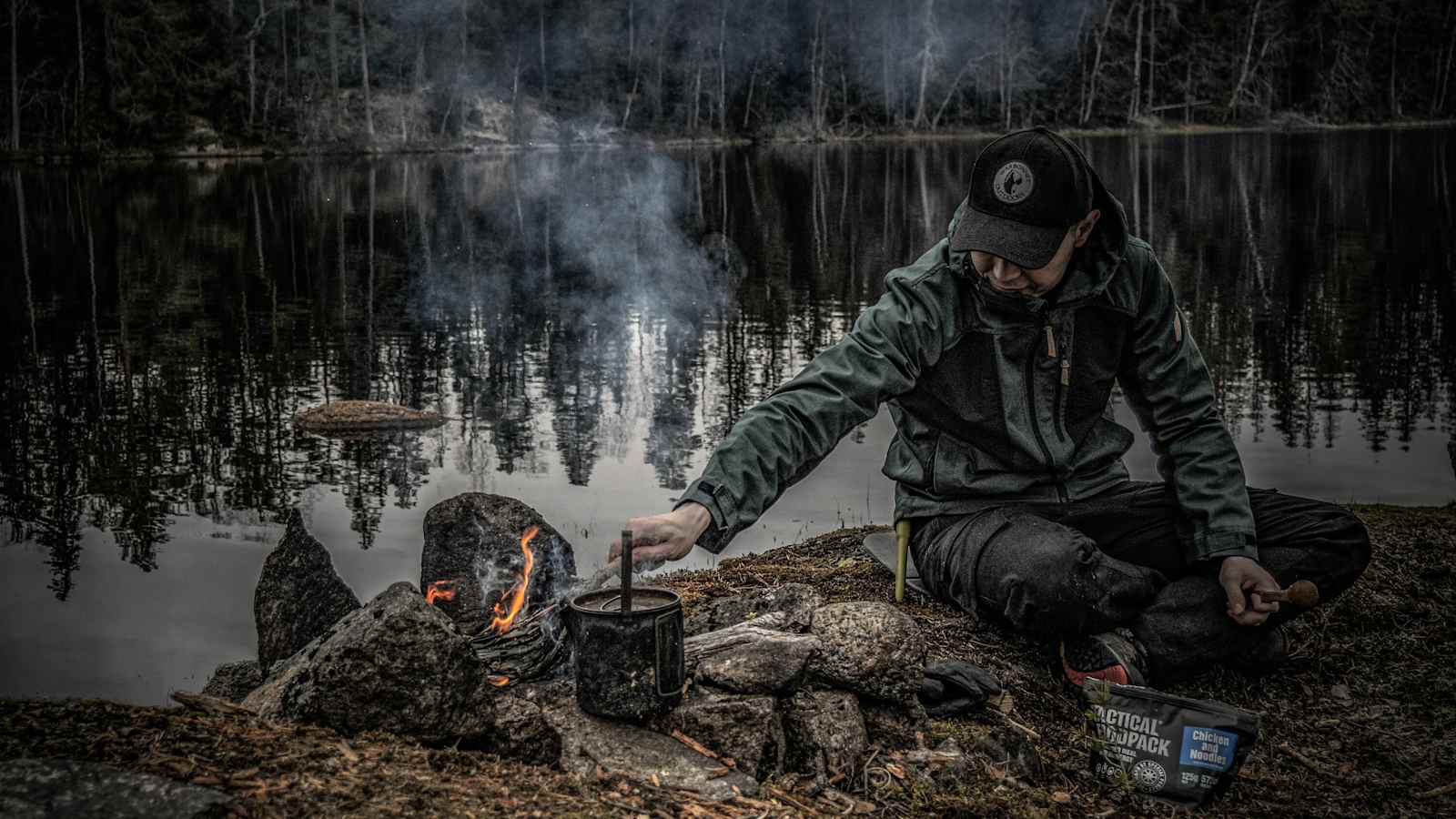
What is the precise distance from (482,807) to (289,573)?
260cm

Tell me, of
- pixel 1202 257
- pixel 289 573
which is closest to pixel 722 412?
pixel 289 573

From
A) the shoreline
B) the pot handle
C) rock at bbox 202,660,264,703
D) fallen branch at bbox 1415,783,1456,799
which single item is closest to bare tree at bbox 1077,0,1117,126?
the shoreline

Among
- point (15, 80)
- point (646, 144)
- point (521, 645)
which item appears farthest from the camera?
point (646, 144)

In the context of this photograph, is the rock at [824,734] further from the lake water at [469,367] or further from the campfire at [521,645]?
the lake water at [469,367]

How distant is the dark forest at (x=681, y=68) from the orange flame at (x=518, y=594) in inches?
1994

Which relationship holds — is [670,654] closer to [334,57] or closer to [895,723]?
[895,723]

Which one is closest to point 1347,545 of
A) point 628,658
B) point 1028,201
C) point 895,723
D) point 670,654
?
point 1028,201

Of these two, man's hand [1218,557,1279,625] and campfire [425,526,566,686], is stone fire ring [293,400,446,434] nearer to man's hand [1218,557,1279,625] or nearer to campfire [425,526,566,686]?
campfire [425,526,566,686]

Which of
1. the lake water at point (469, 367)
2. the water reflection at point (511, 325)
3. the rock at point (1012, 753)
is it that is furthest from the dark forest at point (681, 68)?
the rock at point (1012, 753)

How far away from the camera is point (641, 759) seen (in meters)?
3.24

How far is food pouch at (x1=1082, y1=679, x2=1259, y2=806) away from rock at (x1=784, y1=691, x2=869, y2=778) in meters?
0.76

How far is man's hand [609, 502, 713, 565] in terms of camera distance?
3141 mm

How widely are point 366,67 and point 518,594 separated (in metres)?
54.2

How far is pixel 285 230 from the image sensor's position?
27.0m
